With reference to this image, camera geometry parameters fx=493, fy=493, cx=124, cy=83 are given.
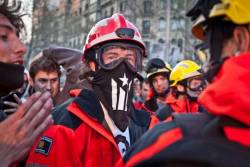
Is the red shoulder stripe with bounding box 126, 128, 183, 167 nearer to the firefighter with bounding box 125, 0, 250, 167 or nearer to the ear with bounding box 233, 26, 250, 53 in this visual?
the firefighter with bounding box 125, 0, 250, 167

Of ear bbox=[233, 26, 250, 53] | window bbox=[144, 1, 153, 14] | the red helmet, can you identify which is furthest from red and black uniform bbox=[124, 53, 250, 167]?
window bbox=[144, 1, 153, 14]

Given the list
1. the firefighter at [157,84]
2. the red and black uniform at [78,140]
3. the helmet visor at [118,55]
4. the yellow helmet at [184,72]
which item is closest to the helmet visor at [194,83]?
the yellow helmet at [184,72]

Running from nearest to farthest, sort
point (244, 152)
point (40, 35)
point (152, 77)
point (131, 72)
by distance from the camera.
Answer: point (244, 152) → point (131, 72) → point (152, 77) → point (40, 35)

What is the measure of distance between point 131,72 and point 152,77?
5.74 meters

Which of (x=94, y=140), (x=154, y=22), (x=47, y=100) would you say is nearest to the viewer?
(x=47, y=100)

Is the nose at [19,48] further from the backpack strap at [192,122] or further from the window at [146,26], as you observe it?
the window at [146,26]

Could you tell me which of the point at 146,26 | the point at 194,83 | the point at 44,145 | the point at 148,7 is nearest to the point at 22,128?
the point at 44,145

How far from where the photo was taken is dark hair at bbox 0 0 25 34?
10.4ft

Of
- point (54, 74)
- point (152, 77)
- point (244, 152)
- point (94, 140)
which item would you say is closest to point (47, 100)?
point (94, 140)

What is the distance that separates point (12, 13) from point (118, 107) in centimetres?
116

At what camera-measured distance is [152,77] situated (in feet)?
31.9

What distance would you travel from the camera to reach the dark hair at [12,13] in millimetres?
3172

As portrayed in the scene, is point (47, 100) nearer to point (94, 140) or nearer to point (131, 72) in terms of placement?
point (94, 140)

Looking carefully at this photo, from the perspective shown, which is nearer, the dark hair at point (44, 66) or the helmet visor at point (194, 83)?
the dark hair at point (44, 66)
